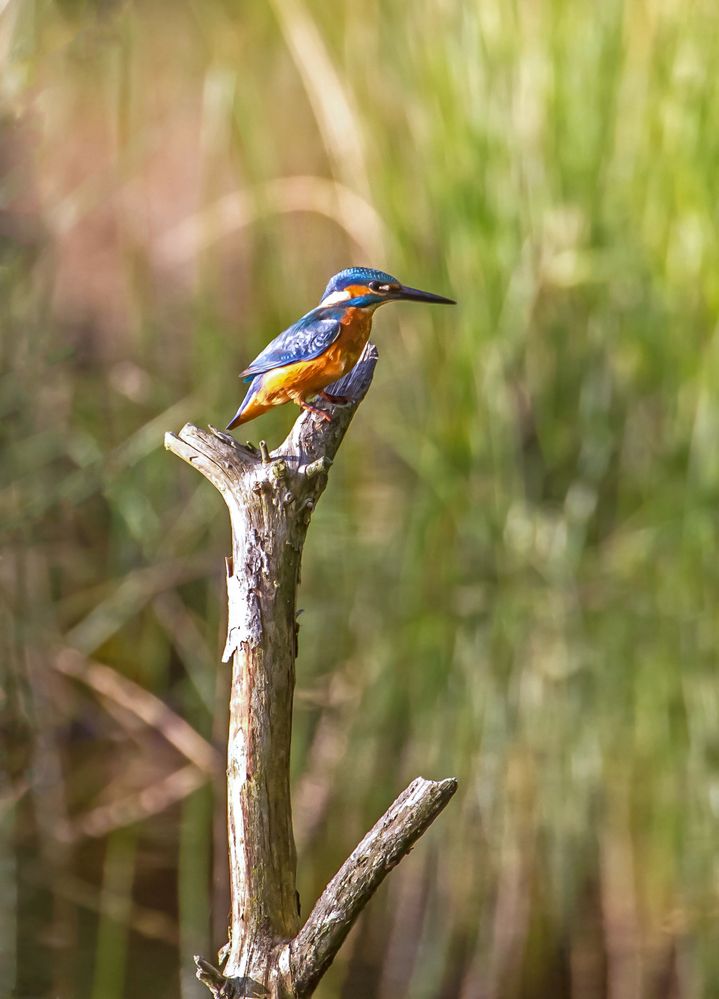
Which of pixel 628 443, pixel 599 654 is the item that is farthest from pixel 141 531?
pixel 628 443

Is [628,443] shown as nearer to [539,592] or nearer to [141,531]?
[539,592]

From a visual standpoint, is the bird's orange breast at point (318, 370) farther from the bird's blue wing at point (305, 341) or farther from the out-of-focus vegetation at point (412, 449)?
the out-of-focus vegetation at point (412, 449)

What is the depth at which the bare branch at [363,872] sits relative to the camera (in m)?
1.38

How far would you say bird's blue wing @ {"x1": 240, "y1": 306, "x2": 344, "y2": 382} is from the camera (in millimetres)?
1704

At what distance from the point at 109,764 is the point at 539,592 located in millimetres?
1591

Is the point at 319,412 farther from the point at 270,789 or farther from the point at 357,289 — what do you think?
the point at 270,789

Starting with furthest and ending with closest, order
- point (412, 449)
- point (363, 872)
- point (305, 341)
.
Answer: point (412, 449) < point (305, 341) < point (363, 872)

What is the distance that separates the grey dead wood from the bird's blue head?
282mm

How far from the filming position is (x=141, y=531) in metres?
3.78

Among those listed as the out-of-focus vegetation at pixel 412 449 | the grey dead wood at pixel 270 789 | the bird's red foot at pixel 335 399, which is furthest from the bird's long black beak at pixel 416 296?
the out-of-focus vegetation at pixel 412 449

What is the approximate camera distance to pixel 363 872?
1380mm

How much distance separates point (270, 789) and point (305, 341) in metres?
0.56

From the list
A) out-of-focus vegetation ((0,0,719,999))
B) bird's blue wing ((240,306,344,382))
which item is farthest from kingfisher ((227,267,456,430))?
out-of-focus vegetation ((0,0,719,999))

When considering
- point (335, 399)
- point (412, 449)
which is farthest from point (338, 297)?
point (412, 449)
